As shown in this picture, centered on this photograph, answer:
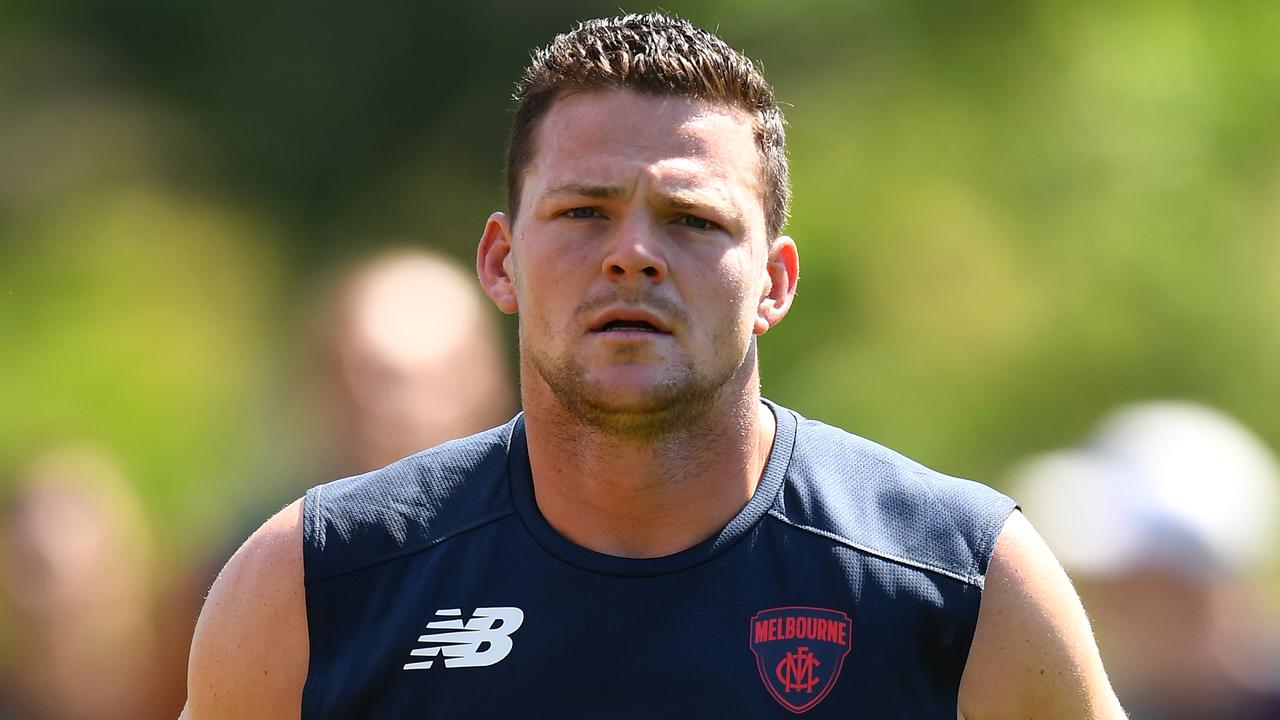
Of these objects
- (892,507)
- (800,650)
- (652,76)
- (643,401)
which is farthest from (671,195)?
(800,650)

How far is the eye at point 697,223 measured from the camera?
3801 mm

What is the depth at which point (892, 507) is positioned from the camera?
3.96m

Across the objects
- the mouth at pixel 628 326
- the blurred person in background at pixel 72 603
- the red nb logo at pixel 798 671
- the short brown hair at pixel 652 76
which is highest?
the short brown hair at pixel 652 76

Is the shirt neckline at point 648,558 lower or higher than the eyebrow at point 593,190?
lower

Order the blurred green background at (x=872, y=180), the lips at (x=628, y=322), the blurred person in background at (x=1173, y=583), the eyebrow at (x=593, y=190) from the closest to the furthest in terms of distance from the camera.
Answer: the lips at (x=628, y=322), the eyebrow at (x=593, y=190), the blurred person in background at (x=1173, y=583), the blurred green background at (x=872, y=180)

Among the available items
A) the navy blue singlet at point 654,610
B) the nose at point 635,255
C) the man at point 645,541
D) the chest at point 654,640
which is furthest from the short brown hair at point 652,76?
the chest at point 654,640

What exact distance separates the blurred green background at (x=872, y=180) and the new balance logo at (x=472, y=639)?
22.2 feet

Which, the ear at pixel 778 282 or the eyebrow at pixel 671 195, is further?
the ear at pixel 778 282

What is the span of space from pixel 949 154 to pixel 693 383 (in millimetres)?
7776

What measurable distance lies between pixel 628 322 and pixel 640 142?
17.1 inches

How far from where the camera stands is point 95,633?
6441mm

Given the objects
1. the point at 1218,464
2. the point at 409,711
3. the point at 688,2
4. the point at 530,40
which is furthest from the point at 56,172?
the point at 409,711

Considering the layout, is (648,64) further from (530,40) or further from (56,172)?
(56,172)

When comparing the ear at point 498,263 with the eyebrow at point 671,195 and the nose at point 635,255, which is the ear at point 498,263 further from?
the nose at point 635,255
